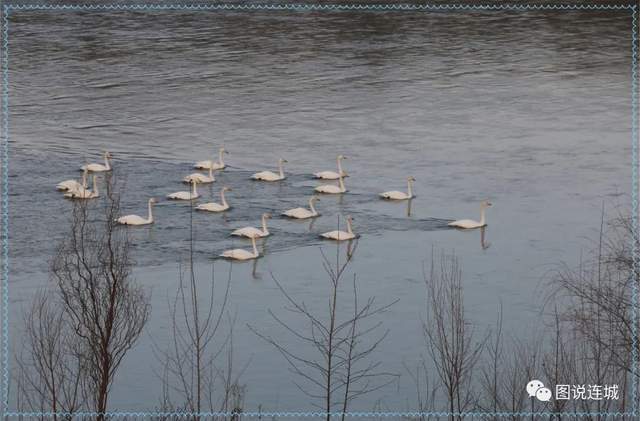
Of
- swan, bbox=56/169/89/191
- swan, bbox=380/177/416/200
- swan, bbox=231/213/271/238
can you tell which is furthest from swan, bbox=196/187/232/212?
swan, bbox=380/177/416/200

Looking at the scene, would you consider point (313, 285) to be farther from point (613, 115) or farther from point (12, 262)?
point (613, 115)

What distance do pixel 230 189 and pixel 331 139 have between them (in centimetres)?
374

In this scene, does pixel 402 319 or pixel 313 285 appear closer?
pixel 402 319

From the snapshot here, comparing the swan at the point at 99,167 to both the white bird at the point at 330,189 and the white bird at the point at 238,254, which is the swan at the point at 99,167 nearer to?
the white bird at the point at 330,189

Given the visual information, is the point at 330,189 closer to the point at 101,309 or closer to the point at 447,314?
the point at 447,314

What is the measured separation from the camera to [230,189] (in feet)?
71.3

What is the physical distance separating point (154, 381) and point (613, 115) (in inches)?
558

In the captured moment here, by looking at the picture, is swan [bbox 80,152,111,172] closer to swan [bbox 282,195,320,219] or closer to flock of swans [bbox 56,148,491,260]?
flock of swans [bbox 56,148,491,260]

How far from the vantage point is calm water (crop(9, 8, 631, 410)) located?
1725 centimetres

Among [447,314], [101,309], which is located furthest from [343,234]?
[101,309]

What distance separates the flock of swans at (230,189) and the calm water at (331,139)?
18cm

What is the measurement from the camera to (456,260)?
18328 mm

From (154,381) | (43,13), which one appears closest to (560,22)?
(43,13)

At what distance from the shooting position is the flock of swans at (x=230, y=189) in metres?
19.2
